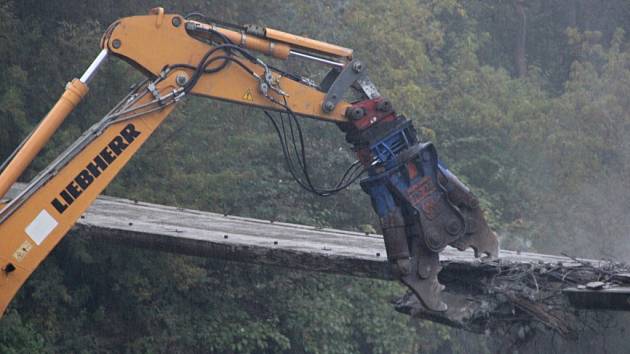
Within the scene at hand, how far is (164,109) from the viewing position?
7.23 m

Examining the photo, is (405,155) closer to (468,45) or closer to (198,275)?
(198,275)

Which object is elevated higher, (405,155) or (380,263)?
(405,155)

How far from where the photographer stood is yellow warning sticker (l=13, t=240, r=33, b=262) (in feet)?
22.1

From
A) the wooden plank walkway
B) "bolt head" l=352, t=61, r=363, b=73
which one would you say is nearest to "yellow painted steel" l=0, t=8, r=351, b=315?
"bolt head" l=352, t=61, r=363, b=73

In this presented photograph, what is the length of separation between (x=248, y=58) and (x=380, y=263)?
8.61 feet

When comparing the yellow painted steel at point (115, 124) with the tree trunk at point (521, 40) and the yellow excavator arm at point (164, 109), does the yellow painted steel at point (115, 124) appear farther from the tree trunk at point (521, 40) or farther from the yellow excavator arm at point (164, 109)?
the tree trunk at point (521, 40)

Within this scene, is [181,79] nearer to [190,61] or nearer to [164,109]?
[190,61]

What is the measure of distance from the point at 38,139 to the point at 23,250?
28.5 inches

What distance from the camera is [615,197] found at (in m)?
23.4

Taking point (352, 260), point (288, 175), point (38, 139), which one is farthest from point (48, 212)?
point (288, 175)

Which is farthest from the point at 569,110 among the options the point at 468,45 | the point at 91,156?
the point at 91,156

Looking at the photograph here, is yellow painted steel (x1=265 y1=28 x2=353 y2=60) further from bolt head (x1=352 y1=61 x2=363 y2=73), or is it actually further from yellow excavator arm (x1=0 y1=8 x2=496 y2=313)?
bolt head (x1=352 y1=61 x2=363 y2=73)

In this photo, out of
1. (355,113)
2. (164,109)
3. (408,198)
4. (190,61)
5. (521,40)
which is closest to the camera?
(164,109)

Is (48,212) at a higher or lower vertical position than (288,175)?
higher
